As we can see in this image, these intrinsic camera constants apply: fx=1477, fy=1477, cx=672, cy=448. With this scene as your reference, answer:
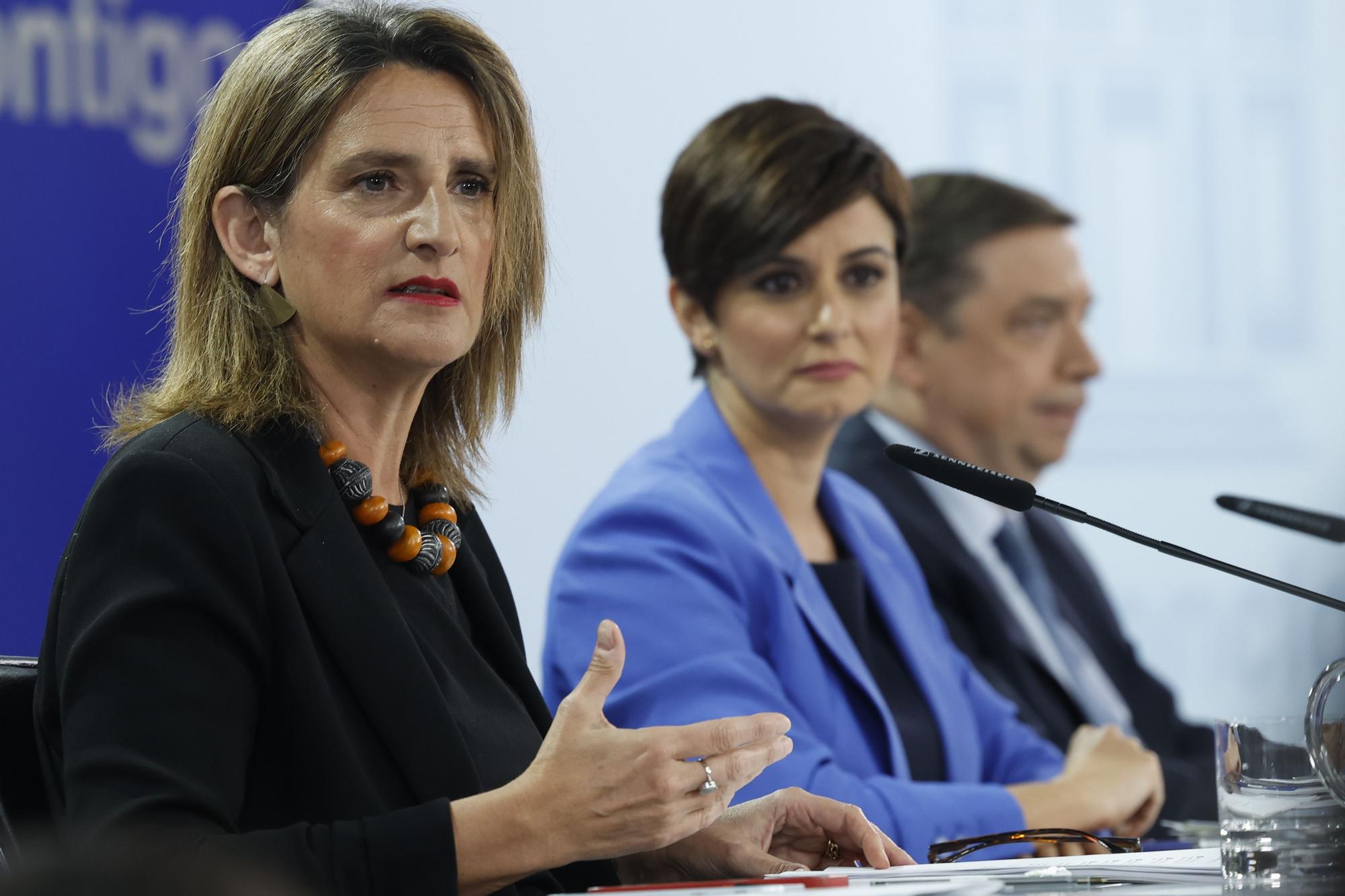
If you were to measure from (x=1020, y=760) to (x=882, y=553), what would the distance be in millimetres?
483

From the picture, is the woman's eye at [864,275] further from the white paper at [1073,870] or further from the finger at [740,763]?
the finger at [740,763]

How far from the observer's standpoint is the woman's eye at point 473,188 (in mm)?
1643

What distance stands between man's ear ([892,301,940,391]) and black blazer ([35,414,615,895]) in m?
2.50

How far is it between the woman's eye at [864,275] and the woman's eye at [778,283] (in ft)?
0.36

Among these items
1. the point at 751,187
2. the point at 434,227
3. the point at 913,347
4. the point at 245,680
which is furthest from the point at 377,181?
the point at 913,347

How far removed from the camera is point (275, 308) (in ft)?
5.12

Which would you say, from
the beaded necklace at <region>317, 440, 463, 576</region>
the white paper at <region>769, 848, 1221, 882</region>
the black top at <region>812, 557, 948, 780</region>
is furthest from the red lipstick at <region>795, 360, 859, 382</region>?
the white paper at <region>769, 848, 1221, 882</region>

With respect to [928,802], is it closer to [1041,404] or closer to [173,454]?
[173,454]

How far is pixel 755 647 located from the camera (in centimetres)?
245

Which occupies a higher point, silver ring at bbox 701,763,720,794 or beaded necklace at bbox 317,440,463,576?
beaded necklace at bbox 317,440,463,576

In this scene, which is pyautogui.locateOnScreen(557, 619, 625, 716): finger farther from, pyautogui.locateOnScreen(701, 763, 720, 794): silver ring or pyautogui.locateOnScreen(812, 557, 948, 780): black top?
pyautogui.locateOnScreen(812, 557, 948, 780): black top

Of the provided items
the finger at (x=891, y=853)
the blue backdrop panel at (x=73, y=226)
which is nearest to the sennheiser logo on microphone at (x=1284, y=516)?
the finger at (x=891, y=853)

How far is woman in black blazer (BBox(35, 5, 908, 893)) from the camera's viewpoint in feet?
3.86

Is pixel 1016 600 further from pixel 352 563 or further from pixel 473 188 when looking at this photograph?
pixel 352 563
